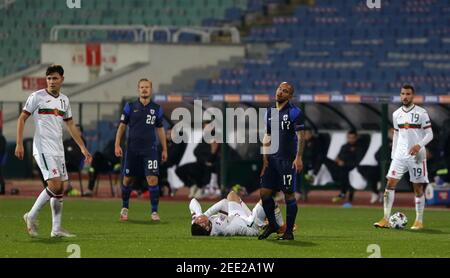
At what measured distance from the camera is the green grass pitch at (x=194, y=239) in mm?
16000

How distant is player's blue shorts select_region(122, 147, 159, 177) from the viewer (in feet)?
71.4

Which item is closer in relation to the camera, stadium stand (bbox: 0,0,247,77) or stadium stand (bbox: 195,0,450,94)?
stadium stand (bbox: 195,0,450,94)

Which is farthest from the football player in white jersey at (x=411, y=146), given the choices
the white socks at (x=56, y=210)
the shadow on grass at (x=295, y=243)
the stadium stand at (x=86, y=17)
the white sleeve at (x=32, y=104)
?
the stadium stand at (x=86, y=17)

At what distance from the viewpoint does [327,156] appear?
29.9 meters

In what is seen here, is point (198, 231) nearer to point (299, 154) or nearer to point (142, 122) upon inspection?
point (299, 154)

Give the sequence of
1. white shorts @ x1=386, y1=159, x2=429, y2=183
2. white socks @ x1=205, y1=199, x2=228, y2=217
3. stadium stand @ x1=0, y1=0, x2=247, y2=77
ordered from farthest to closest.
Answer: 1. stadium stand @ x1=0, y1=0, x2=247, y2=77
2. white shorts @ x1=386, y1=159, x2=429, y2=183
3. white socks @ x1=205, y1=199, x2=228, y2=217

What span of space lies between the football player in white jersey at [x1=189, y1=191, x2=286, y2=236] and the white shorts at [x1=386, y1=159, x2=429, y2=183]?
298cm

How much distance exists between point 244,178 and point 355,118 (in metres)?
3.22

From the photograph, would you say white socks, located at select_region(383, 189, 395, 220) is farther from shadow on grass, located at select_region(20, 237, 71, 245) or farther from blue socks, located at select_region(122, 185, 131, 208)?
shadow on grass, located at select_region(20, 237, 71, 245)

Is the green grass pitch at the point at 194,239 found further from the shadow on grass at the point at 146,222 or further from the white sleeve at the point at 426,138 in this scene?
the white sleeve at the point at 426,138

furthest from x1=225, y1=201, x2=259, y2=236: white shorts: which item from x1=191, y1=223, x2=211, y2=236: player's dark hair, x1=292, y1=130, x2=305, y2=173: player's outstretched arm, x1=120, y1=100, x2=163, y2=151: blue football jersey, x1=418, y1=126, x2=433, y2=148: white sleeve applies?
x1=120, y1=100, x2=163, y2=151: blue football jersey

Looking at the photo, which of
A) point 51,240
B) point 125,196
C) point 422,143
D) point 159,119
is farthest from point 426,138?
point 51,240

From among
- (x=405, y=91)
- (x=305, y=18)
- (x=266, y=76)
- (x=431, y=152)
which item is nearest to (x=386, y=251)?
(x=405, y=91)

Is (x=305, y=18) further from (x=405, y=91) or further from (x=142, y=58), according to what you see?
(x=405, y=91)
